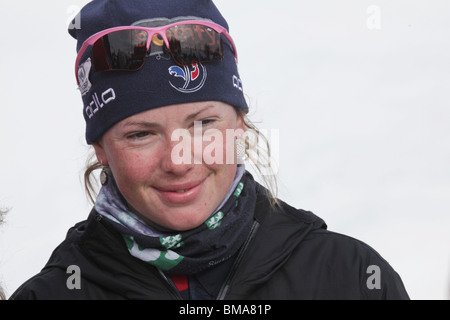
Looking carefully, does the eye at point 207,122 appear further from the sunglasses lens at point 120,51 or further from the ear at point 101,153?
the ear at point 101,153

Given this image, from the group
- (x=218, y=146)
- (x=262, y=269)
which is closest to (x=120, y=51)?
(x=218, y=146)

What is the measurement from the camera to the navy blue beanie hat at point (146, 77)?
2959 mm

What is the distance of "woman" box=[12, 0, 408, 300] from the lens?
2.94 meters

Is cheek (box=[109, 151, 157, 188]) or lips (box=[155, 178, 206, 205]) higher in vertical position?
cheek (box=[109, 151, 157, 188])

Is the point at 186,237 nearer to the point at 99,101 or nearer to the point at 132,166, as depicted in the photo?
the point at 132,166

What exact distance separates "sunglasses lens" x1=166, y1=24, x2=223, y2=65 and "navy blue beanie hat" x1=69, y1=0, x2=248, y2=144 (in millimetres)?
34

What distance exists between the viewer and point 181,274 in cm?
305

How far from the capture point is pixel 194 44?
3027 mm

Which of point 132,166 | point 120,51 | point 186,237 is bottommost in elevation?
point 186,237

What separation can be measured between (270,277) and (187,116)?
0.78 m

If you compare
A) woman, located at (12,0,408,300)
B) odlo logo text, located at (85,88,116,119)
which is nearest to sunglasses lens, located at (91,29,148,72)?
woman, located at (12,0,408,300)

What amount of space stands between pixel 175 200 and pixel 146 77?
0.54m

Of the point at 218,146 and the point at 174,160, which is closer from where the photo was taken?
the point at 174,160

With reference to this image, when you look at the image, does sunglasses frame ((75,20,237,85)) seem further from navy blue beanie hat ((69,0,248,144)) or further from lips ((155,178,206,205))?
lips ((155,178,206,205))
